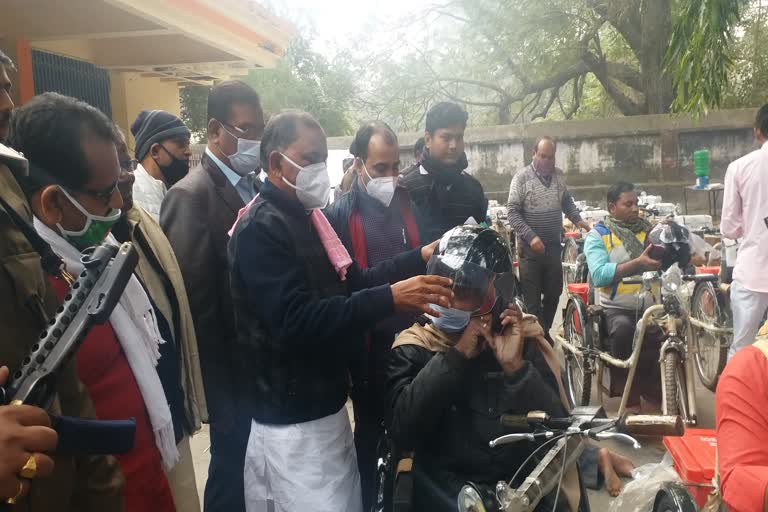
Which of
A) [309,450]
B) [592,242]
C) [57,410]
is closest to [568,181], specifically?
[592,242]

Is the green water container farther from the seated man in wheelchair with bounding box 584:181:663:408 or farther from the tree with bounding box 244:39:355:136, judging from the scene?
the tree with bounding box 244:39:355:136

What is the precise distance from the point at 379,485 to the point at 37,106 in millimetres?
1606

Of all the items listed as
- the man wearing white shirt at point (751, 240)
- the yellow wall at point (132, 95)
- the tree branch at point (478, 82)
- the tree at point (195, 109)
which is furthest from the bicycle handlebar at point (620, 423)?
the tree branch at point (478, 82)

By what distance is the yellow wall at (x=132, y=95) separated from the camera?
7785 mm

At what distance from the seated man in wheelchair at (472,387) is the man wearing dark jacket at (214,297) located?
82 cm

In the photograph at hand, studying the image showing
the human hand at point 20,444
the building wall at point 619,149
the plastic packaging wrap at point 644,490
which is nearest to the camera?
the human hand at point 20,444

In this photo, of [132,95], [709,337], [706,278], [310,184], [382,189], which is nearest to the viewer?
[310,184]

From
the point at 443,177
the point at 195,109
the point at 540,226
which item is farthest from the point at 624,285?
the point at 195,109

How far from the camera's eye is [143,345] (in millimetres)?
1994

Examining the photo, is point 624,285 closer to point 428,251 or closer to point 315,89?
point 428,251

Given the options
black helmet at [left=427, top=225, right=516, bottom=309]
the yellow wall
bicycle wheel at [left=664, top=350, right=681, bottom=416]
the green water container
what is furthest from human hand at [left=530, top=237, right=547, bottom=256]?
the green water container

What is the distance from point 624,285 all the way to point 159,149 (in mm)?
3280

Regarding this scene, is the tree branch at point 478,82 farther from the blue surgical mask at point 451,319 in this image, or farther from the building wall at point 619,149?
the blue surgical mask at point 451,319

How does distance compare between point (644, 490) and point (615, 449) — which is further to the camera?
Answer: point (615, 449)
